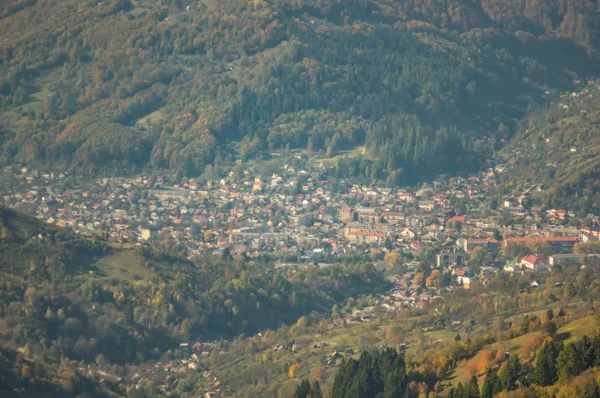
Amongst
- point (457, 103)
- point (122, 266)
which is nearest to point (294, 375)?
point (122, 266)

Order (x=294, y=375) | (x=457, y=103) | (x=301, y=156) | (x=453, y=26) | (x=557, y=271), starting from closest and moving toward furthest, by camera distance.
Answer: (x=294, y=375)
(x=557, y=271)
(x=301, y=156)
(x=457, y=103)
(x=453, y=26)

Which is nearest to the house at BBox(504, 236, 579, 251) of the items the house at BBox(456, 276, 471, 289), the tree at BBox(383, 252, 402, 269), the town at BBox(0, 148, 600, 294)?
the town at BBox(0, 148, 600, 294)

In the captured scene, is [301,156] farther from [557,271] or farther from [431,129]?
[557,271]

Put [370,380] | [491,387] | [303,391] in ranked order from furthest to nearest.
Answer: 1. [303,391]
2. [370,380]
3. [491,387]

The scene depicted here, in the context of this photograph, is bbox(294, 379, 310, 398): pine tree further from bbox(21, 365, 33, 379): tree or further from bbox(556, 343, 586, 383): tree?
bbox(21, 365, 33, 379): tree

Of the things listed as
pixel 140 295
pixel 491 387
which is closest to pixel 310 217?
A: pixel 140 295

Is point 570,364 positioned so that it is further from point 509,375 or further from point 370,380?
point 370,380

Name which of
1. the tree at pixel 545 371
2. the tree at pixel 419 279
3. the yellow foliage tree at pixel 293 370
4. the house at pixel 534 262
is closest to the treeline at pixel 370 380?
the tree at pixel 545 371
